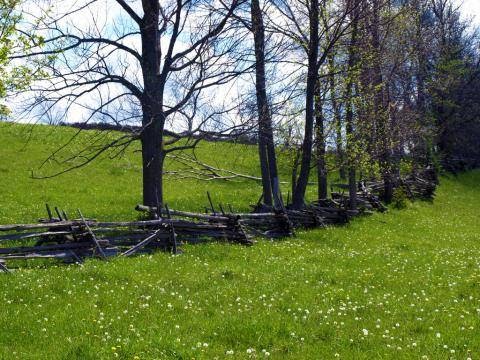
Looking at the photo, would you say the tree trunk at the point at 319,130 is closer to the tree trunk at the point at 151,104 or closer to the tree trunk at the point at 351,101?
the tree trunk at the point at 351,101

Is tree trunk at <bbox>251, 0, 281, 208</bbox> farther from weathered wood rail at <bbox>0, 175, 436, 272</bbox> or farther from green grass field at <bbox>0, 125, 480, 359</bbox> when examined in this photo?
green grass field at <bbox>0, 125, 480, 359</bbox>

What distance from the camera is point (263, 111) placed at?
55.1 feet

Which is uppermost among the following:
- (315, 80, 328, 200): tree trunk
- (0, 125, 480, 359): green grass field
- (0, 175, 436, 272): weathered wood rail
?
(315, 80, 328, 200): tree trunk

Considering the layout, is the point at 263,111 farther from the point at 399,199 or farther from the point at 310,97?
the point at 399,199

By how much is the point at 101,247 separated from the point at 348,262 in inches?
239

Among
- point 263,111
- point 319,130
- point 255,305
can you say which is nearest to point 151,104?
point 263,111

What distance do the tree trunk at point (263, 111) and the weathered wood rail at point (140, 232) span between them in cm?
132

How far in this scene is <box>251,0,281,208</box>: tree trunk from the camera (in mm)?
16891

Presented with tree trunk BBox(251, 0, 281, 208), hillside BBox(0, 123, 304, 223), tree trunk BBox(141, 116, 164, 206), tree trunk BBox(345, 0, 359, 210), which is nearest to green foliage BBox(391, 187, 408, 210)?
hillside BBox(0, 123, 304, 223)

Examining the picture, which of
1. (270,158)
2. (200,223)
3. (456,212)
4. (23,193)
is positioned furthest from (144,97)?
(456,212)

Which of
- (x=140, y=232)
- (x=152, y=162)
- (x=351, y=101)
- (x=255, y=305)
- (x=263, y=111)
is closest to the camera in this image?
(x=255, y=305)

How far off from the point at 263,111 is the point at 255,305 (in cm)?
898

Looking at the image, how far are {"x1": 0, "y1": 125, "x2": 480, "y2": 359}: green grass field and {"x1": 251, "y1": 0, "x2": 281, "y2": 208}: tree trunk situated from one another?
3862 millimetres

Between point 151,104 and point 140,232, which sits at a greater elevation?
point 151,104
